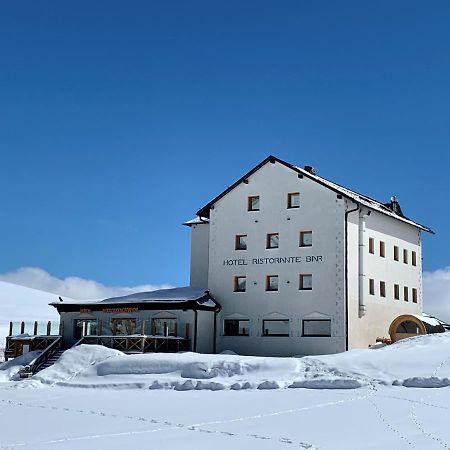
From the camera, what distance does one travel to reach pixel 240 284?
143 feet

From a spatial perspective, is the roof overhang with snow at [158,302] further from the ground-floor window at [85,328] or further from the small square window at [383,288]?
the small square window at [383,288]

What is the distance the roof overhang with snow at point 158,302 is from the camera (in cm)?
4181

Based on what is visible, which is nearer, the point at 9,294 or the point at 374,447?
the point at 374,447

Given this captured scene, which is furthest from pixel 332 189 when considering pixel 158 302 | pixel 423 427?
pixel 423 427

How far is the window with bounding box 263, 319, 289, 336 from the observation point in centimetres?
4244

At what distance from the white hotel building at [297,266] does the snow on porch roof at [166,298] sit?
1.09 m

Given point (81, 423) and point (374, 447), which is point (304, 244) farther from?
point (374, 447)

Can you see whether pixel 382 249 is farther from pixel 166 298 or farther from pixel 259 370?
pixel 259 370

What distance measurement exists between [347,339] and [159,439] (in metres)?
24.4

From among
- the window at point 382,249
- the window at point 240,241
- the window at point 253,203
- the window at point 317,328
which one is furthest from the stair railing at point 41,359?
the window at point 382,249

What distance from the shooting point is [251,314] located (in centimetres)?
4266

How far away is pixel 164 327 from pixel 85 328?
511 cm

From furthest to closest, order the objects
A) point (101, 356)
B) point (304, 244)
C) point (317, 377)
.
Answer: point (304, 244) < point (101, 356) < point (317, 377)

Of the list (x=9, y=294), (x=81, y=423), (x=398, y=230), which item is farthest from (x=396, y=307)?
(x=9, y=294)
